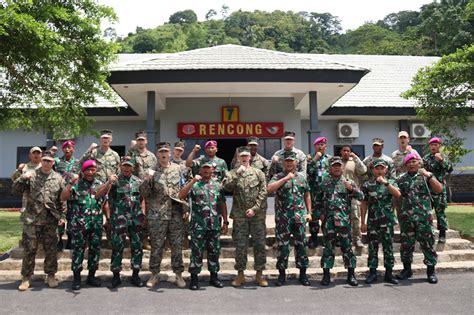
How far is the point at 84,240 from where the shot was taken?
5.18m

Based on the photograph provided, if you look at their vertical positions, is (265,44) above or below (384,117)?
above

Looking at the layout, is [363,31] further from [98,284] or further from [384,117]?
[98,284]

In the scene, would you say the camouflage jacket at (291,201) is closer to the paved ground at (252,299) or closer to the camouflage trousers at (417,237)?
the paved ground at (252,299)

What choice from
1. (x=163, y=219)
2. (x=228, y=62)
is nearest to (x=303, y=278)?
(x=163, y=219)

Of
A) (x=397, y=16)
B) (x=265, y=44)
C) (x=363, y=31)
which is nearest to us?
(x=363, y=31)

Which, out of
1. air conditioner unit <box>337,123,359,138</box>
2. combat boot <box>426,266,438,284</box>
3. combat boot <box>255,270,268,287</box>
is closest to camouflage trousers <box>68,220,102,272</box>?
combat boot <box>255,270,268,287</box>

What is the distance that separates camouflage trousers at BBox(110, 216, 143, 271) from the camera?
5.17 m

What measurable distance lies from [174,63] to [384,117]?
8.44 metres

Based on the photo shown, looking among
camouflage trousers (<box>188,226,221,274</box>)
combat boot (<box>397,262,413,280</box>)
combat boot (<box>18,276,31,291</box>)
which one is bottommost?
combat boot (<box>18,276,31,291</box>)

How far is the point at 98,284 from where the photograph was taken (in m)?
5.27

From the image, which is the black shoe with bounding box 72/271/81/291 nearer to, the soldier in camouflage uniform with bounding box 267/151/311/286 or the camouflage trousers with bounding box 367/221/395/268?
the soldier in camouflage uniform with bounding box 267/151/311/286

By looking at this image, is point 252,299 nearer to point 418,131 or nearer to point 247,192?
point 247,192

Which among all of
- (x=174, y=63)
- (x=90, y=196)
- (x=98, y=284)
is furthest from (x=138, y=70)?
(x=98, y=284)

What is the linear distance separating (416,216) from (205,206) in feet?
9.49
